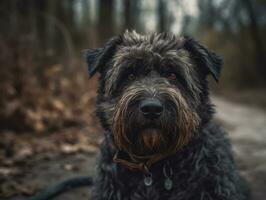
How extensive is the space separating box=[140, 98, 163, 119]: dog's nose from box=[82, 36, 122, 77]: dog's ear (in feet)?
3.20

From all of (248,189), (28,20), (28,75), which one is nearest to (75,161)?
(28,75)

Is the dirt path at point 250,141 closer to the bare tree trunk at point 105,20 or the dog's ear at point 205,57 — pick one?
the dog's ear at point 205,57

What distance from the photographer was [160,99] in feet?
13.9

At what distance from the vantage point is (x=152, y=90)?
14.2 feet

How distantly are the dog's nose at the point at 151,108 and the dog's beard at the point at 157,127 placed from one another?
59 millimetres

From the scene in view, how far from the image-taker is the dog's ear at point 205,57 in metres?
4.85

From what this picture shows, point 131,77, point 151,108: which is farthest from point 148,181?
point 131,77

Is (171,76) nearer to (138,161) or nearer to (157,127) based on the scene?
(157,127)

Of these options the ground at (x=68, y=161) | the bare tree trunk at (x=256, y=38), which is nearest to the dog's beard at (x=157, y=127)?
A: the ground at (x=68, y=161)

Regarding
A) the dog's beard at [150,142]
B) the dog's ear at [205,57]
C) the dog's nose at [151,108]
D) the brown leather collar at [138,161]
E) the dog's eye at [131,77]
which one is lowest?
Result: the brown leather collar at [138,161]

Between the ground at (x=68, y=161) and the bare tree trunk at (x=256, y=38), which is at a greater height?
the bare tree trunk at (x=256, y=38)

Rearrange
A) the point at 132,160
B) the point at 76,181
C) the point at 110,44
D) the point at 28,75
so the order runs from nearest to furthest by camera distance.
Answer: the point at 132,160
the point at 110,44
the point at 76,181
the point at 28,75

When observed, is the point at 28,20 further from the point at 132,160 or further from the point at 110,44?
the point at 132,160

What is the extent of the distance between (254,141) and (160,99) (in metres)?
5.12
